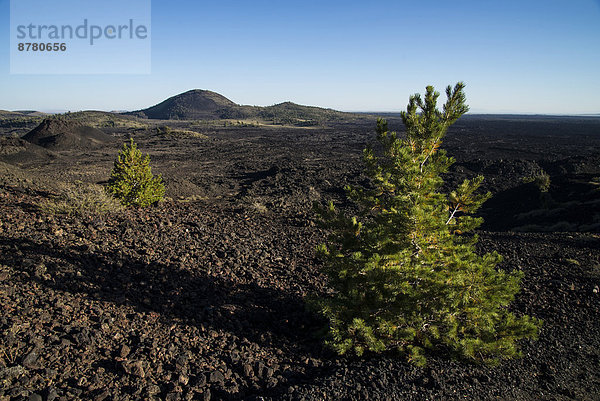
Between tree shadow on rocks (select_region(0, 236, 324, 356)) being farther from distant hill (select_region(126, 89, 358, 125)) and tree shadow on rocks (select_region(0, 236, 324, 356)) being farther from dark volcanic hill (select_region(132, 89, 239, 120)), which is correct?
dark volcanic hill (select_region(132, 89, 239, 120))

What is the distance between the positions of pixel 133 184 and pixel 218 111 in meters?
141

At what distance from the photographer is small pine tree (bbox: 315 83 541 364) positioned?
14.1 ft

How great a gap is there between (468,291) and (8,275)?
23.0 ft

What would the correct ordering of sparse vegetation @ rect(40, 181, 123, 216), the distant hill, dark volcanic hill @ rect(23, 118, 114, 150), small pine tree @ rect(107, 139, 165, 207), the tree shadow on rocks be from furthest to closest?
1. the distant hill
2. dark volcanic hill @ rect(23, 118, 114, 150)
3. small pine tree @ rect(107, 139, 165, 207)
4. sparse vegetation @ rect(40, 181, 123, 216)
5. the tree shadow on rocks

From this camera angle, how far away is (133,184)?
455 inches

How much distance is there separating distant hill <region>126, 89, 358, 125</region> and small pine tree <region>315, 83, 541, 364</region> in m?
120

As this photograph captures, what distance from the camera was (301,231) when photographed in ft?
36.4

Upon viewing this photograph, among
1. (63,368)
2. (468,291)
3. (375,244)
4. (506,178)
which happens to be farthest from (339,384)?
(506,178)

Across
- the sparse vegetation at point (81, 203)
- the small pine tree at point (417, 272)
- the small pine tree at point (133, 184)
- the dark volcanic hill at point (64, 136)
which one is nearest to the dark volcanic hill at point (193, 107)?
the dark volcanic hill at point (64, 136)

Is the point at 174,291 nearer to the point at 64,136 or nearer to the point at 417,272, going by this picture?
the point at 417,272

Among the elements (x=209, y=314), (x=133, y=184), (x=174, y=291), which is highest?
(x=133, y=184)

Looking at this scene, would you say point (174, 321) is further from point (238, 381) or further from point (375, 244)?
point (375, 244)

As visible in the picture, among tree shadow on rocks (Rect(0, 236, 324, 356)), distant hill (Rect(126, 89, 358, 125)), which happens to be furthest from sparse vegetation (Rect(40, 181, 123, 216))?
distant hill (Rect(126, 89, 358, 125))

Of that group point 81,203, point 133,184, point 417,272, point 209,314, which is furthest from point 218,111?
point 417,272
